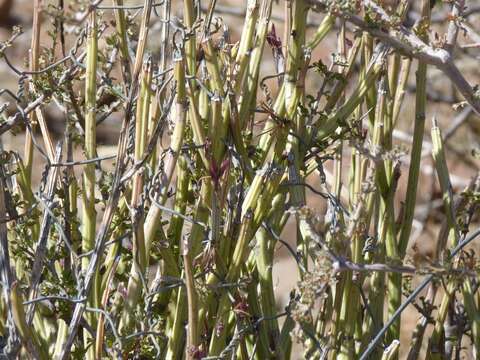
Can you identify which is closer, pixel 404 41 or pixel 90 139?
pixel 404 41

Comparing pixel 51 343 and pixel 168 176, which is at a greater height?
pixel 168 176

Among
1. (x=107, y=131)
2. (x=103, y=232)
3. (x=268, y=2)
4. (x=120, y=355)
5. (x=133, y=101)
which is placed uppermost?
(x=107, y=131)

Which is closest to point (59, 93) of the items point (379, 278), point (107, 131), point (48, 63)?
point (48, 63)

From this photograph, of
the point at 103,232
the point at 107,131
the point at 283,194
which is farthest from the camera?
the point at 107,131

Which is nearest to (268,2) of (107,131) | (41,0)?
(41,0)

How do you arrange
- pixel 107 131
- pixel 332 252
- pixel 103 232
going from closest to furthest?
pixel 332 252
pixel 103 232
pixel 107 131

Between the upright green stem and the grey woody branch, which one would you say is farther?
the upright green stem

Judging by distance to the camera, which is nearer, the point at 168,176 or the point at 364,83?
the point at 168,176

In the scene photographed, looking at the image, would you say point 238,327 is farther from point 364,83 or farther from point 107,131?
point 107,131

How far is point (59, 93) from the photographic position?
1117mm

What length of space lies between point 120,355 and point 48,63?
43 cm

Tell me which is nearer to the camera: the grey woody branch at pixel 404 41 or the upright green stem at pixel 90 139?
the grey woody branch at pixel 404 41

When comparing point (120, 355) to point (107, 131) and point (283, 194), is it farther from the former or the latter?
point (107, 131)

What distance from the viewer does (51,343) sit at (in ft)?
3.77
